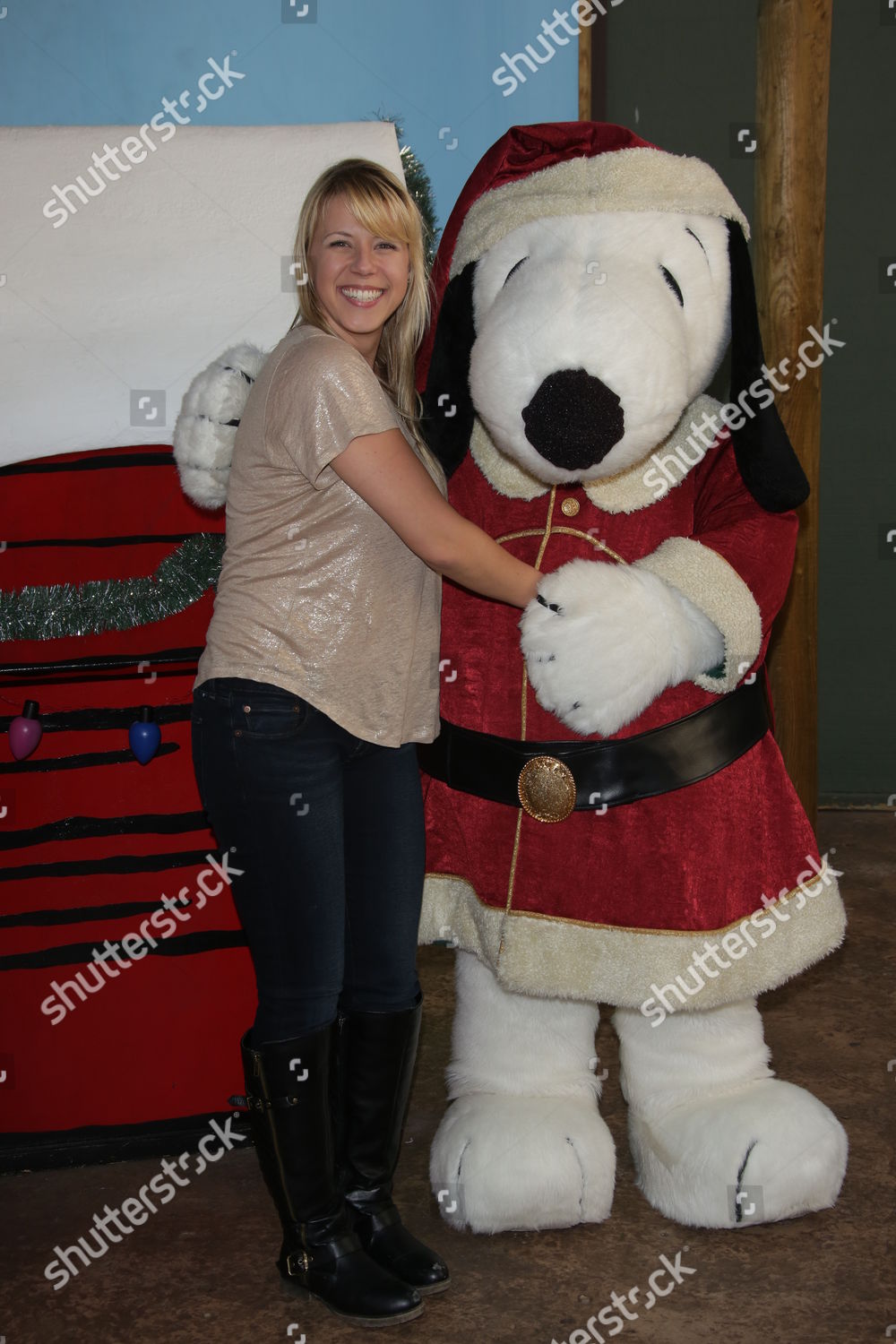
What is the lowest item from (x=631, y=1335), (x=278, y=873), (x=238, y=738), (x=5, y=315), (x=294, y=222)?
(x=631, y=1335)

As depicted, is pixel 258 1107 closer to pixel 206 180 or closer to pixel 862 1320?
pixel 862 1320

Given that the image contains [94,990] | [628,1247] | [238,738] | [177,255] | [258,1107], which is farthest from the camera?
[177,255]

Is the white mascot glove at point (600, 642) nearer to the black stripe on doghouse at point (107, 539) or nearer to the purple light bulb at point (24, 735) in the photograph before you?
the black stripe on doghouse at point (107, 539)

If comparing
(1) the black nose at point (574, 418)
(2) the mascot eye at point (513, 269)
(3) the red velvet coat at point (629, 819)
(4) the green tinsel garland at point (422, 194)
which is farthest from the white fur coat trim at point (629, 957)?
(4) the green tinsel garland at point (422, 194)

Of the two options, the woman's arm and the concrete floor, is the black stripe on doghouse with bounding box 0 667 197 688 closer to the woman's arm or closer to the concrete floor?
the woman's arm

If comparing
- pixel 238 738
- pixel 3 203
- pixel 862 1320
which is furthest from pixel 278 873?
pixel 3 203

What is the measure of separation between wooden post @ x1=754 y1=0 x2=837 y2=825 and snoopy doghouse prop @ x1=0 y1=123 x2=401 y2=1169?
3.12 feet

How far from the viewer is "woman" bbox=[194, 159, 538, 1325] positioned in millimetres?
1577

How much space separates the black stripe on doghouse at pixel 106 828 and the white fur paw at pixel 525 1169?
639 millimetres

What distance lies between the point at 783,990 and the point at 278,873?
1.47 metres

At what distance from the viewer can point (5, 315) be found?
217 cm

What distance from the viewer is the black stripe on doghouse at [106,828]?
6.81 feet
